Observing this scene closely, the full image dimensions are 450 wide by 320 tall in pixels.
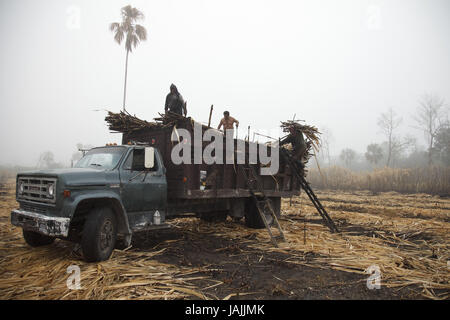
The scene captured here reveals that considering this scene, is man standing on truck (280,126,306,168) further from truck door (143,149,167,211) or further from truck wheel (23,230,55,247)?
truck wheel (23,230,55,247)

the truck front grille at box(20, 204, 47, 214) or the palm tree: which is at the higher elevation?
the palm tree

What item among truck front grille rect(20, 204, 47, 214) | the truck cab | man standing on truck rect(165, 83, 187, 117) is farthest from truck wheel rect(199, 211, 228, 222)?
truck front grille rect(20, 204, 47, 214)

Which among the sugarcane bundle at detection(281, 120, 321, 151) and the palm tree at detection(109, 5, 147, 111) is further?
the palm tree at detection(109, 5, 147, 111)

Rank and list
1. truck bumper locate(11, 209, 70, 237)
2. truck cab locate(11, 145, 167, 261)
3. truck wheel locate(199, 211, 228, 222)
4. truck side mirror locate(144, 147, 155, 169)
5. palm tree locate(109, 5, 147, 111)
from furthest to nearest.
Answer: palm tree locate(109, 5, 147, 111)
truck wheel locate(199, 211, 228, 222)
truck side mirror locate(144, 147, 155, 169)
truck cab locate(11, 145, 167, 261)
truck bumper locate(11, 209, 70, 237)

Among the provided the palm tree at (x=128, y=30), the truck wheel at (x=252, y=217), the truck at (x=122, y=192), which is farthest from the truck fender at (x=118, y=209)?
the palm tree at (x=128, y=30)

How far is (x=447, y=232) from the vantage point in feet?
27.6

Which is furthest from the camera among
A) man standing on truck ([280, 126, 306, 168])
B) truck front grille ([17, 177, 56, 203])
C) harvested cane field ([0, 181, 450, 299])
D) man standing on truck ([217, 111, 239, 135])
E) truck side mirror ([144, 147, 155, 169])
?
man standing on truck ([217, 111, 239, 135])

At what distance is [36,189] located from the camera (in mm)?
5410

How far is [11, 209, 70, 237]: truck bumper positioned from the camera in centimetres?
487

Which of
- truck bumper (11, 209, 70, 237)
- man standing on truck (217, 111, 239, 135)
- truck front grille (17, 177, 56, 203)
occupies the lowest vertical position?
truck bumper (11, 209, 70, 237)

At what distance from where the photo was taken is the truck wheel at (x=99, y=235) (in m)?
5.13

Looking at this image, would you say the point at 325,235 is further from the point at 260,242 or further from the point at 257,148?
the point at 257,148

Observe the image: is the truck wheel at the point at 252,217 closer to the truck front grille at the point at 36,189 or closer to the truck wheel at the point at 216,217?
the truck wheel at the point at 216,217

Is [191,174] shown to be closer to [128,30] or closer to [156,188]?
[156,188]
